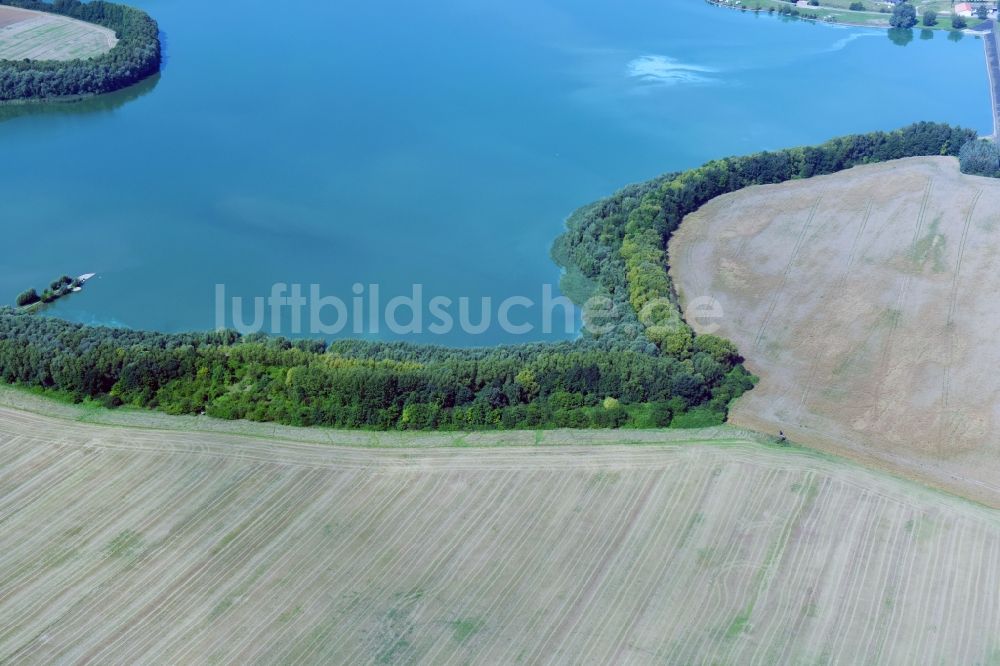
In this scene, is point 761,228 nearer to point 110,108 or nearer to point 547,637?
point 547,637

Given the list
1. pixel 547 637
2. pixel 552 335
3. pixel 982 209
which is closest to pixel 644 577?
pixel 547 637

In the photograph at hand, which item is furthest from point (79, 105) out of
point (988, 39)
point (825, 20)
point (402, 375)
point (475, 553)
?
point (988, 39)

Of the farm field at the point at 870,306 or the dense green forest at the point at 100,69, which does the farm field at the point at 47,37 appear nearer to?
the dense green forest at the point at 100,69

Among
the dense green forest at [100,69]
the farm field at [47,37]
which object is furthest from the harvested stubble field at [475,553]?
the farm field at [47,37]

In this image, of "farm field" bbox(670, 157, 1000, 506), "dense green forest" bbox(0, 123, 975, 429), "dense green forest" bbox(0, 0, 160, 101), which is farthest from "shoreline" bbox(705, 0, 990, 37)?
"dense green forest" bbox(0, 123, 975, 429)

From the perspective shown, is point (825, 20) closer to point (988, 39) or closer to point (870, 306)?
point (988, 39)

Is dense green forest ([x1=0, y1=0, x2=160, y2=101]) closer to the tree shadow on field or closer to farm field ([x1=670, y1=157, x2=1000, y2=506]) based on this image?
the tree shadow on field
